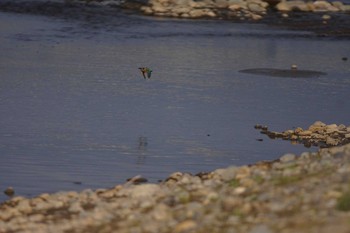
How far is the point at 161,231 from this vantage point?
6715mm

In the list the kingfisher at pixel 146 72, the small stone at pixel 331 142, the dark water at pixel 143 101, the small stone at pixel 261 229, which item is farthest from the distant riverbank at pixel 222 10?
the small stone at pixel 261 229

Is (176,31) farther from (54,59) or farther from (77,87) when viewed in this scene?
(77,87)

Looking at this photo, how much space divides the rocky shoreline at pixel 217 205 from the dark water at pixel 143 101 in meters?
1.15

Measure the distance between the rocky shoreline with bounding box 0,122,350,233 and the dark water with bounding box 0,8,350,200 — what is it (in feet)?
3.78

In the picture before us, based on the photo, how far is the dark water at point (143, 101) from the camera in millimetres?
10539

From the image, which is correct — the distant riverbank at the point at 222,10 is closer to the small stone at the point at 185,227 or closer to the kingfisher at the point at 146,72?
the kingfisher at the point at 146,72

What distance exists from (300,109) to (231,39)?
30.1ft

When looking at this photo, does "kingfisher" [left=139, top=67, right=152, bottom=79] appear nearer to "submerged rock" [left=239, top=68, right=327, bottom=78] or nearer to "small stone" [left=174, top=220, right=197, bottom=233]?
"submerged rock" [left=239, top=68, right=327, bottom=78]

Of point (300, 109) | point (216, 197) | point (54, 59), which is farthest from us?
point (54, 59)

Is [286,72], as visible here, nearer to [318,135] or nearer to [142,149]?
[318,135]

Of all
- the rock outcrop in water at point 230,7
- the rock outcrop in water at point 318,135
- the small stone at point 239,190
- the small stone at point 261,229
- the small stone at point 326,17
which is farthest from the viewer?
the small stone at point 326,17

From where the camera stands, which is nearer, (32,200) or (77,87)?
(32,200)

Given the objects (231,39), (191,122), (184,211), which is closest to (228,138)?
(191,122)

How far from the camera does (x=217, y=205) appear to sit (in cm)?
713
